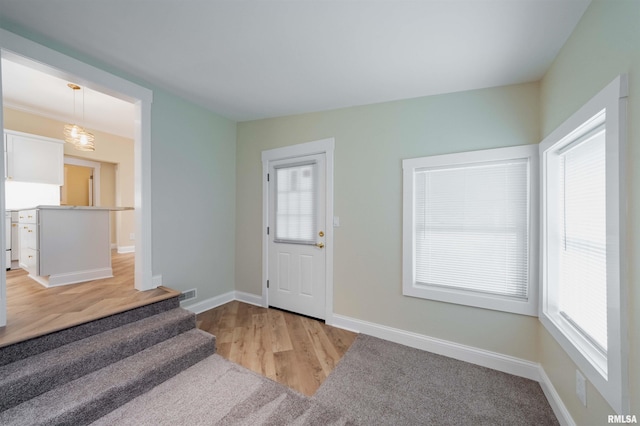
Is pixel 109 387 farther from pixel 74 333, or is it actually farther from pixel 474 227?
pixel 474 227

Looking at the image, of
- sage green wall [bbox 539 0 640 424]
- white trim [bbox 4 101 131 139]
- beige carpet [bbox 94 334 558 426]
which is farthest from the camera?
white trim [bbox 4 101 131 139]

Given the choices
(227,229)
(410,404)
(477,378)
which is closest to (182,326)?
(227,229)

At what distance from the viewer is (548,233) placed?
187 cm

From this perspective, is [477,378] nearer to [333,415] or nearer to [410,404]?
[410,404]

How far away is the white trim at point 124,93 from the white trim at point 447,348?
218 centimetres

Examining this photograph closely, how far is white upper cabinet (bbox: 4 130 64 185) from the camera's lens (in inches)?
140

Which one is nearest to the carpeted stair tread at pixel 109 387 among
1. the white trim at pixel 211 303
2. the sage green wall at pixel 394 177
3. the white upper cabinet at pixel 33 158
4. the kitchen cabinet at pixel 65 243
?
the white trim at pixel 211 303

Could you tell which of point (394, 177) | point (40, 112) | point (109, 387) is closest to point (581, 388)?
point (394, 177)

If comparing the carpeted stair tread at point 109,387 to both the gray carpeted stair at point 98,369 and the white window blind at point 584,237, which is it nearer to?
the gray carpeted stair at point 98,369

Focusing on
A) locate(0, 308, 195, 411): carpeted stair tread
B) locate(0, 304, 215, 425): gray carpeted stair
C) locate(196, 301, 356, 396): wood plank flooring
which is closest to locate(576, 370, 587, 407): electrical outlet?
locate(196, 301, 356, 396): wood plank flooring

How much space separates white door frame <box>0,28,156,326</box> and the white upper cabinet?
277 cm

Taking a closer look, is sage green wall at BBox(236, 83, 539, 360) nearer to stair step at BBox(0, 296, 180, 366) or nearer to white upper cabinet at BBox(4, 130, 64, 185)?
stair step at BBox(0, 296, 180, 366)

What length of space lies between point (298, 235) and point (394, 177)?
138cm

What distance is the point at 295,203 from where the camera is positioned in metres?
3.18
